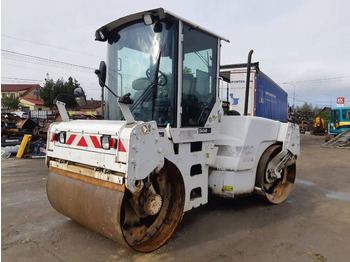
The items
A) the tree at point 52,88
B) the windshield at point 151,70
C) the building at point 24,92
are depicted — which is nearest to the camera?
the windshield at point 151,70

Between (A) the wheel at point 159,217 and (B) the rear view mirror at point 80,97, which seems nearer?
(A) the wheel at point 159,217

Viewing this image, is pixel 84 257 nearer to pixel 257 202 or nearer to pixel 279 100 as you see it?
pixel 257 202

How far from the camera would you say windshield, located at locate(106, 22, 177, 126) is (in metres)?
3.11

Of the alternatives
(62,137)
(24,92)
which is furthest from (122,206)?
(24,92)

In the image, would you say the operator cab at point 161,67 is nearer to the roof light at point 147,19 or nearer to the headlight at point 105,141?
the roof light at point 147,19

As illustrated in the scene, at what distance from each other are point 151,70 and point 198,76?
0.68m

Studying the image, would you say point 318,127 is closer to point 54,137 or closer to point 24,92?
point 54,137

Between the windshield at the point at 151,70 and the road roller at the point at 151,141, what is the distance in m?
0.01

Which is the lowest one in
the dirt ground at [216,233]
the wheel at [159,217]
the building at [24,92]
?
the dirt ground at [216,233]

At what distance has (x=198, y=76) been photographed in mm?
3533

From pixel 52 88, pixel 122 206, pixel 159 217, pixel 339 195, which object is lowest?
pixel 339 195

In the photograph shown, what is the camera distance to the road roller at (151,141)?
103 inches

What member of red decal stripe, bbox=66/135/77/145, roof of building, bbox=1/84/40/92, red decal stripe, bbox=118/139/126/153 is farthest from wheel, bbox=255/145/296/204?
roof of building, bbox=1/84/40/92

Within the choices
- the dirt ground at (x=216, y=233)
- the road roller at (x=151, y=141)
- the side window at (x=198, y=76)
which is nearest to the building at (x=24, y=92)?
the dirt ground at (x=216, y=233)
